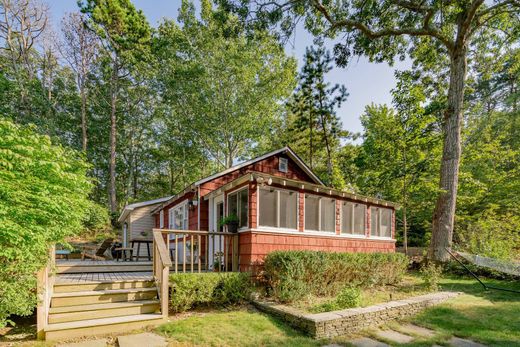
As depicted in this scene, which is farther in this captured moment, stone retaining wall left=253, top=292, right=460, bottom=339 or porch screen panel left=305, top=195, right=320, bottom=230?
porch screen panel left=305, top=195, right=320, bottom=230

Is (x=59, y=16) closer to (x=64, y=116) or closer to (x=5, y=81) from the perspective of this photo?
(x=5, y=81)

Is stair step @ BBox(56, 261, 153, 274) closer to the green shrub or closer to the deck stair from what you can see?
the deck stair

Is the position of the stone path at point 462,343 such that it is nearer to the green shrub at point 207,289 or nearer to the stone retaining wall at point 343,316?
the stone retaining wall at point 343,316

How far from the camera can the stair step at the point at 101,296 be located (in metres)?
4.95

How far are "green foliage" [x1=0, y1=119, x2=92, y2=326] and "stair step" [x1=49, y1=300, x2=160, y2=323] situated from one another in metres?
0.77

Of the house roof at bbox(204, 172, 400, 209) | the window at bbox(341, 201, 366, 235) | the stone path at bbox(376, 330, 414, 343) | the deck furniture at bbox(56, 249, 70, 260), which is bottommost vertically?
the deck furniture at bbox(56, 249, 70, 260)

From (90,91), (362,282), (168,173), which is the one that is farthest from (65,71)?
(362,282)

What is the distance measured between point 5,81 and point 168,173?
14.2 metres

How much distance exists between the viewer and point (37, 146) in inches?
168

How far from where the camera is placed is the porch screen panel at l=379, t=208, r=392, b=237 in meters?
11.1

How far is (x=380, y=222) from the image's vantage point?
36.1 feet

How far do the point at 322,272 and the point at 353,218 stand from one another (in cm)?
358

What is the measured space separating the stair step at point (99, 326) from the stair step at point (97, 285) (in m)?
1.00

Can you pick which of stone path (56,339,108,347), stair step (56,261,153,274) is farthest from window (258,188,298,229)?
stair step (56,261,153,274)
